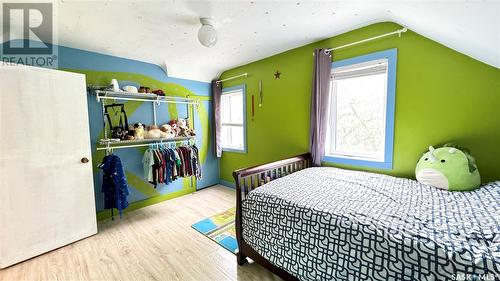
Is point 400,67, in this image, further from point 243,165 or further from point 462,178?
point 243,165

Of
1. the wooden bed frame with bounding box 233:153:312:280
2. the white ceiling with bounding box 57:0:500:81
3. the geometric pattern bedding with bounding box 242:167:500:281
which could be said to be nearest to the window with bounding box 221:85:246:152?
A: the white ceiling with bounding box 57:0:500:81

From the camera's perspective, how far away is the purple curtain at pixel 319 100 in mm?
2318

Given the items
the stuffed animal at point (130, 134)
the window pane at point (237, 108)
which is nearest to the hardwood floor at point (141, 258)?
the stuffed animal at point (130, 134)

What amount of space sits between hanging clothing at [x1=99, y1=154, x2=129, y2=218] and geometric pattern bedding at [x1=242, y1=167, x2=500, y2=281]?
173cm

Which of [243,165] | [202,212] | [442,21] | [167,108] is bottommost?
[202,212]

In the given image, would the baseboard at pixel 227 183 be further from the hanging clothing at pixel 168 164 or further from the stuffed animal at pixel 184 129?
the stuffed animal at pixel 184 129

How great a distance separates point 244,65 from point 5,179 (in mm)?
3106

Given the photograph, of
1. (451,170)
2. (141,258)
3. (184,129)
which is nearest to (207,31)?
(184,129)

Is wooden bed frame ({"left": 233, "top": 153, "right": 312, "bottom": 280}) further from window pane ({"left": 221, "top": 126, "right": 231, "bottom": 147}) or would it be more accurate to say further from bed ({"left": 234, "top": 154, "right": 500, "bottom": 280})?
window pane ({"left": 221, "top": 126, "right": 231, "bottom": 147})

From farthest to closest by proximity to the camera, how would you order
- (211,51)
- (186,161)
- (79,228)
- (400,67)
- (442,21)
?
1. (186,161)
2. (211,51)
3. (79,228)
4. (400,67)
5. (442,21)

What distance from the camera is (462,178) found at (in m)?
1.50

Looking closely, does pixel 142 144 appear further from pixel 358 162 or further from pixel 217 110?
pixel 358 162

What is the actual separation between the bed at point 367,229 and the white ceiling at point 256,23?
3.52 ft

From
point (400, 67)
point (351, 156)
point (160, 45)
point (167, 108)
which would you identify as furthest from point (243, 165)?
point (400, 67)
